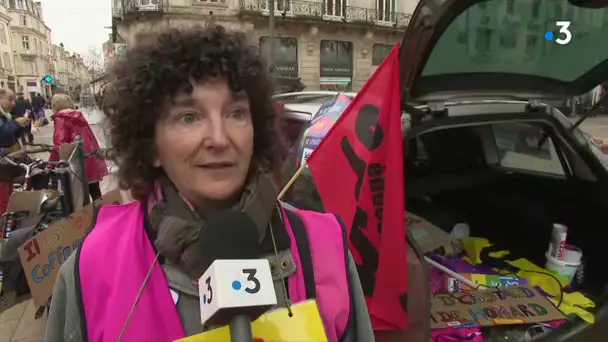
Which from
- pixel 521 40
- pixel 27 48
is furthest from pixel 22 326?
pixel 27 48

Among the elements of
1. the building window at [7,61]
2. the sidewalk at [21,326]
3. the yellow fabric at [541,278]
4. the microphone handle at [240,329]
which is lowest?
the sidewalk at [21,326]

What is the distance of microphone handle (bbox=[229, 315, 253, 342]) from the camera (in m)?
0.63

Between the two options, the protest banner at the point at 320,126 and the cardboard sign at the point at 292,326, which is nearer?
the cardboard sign at the point at 292,326

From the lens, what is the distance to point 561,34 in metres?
2.55

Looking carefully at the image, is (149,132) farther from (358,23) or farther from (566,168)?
(358,23)

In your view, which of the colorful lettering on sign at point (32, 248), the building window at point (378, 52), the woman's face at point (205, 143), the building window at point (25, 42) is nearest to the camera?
the woman's face at point (205, 143)

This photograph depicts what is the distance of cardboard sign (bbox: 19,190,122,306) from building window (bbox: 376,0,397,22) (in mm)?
29135

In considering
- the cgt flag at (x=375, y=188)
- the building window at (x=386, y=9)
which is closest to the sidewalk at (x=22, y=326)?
the cgt flag at (x=375, y=188)

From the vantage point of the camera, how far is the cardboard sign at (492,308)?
93.4 inches

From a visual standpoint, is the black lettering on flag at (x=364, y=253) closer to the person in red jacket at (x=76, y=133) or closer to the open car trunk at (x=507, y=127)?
the open car trunk at (x=507, y=127)

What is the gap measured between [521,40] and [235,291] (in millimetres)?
2577

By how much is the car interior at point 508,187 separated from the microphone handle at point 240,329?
276cm

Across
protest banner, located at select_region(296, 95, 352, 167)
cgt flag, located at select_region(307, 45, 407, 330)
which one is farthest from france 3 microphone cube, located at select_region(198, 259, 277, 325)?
protest banner, located at select_region(296, 95, 352, 167)

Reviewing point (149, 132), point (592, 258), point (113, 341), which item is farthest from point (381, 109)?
point (592, 258)
